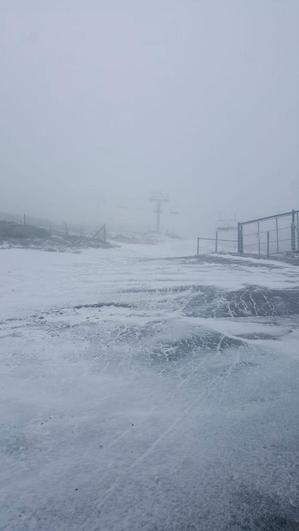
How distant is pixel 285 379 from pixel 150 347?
134 cm

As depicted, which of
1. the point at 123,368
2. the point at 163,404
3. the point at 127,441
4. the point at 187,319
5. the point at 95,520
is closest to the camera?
the point at 95,520

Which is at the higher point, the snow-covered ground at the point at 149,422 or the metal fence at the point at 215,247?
the metal fence at the point at 215,247

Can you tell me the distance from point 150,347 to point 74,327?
119 centimetres

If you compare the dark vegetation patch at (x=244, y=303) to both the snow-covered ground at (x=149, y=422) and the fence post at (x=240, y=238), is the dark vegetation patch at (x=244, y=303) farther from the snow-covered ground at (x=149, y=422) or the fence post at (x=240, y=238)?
the fence post at (x=240, y=238)

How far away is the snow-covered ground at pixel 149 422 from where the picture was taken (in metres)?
1.27

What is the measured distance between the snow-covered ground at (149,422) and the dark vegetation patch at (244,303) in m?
0.31

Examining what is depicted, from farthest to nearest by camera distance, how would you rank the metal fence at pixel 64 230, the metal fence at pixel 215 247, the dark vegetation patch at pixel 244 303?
1. the metal fence at pixel 64 230
2. the metal fence at pixel 215 247
3. the dark vegetation patch at pixel 244 303

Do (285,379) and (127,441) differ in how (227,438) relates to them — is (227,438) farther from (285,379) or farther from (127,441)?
(285,379)

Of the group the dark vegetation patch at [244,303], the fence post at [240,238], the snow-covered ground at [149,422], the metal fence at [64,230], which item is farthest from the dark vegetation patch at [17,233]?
the snow-covered ground at [149,422]

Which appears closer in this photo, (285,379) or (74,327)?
(285,379)

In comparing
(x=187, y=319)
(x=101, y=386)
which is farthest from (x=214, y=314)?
(x=101, y=386)

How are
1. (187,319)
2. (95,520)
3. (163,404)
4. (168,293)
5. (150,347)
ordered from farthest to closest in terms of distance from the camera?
(168,293)
(187,319)
(150,347)
(163,404)
(95,520)

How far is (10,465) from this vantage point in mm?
1516

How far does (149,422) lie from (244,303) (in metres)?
3.69
